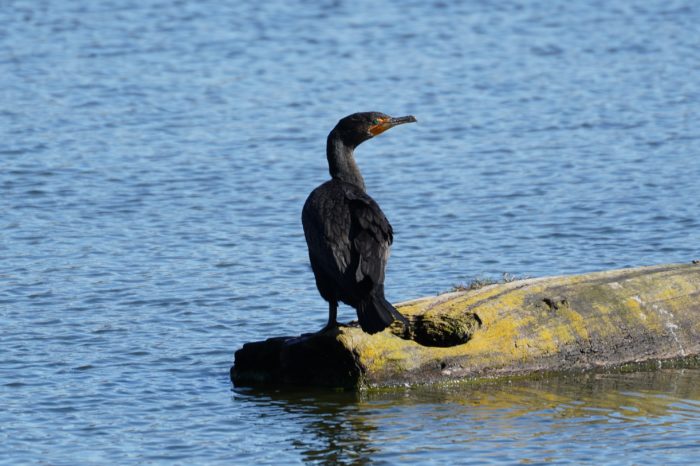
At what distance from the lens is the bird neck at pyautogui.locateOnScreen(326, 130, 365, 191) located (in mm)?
9359

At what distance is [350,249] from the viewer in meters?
8.54

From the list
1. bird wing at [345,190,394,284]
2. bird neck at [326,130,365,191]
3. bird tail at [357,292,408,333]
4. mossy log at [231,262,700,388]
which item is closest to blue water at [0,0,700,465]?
mossy log at [231,262,700,388]

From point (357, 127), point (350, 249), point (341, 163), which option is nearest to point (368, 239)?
point (350, 249)

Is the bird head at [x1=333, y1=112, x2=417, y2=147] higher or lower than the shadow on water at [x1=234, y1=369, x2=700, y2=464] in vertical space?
higher

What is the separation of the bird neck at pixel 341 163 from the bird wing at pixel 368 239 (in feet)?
1.71

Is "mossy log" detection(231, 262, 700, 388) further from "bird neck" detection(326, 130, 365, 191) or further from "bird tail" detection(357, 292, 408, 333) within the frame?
"bird neck" detection(326, 130, 365, 191)

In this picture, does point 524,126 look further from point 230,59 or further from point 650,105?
point 230,59

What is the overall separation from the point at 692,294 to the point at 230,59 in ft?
45.7

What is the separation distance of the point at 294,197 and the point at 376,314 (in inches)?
252

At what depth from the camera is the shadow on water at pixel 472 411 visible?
7809 mm

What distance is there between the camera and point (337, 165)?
9375 mm

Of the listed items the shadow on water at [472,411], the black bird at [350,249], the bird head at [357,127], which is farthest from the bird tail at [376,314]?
the bird head at [357,127]

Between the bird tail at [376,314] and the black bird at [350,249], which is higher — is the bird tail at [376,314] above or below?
below

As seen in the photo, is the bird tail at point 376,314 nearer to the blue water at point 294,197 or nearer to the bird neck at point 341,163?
the blue water at point 294,197
